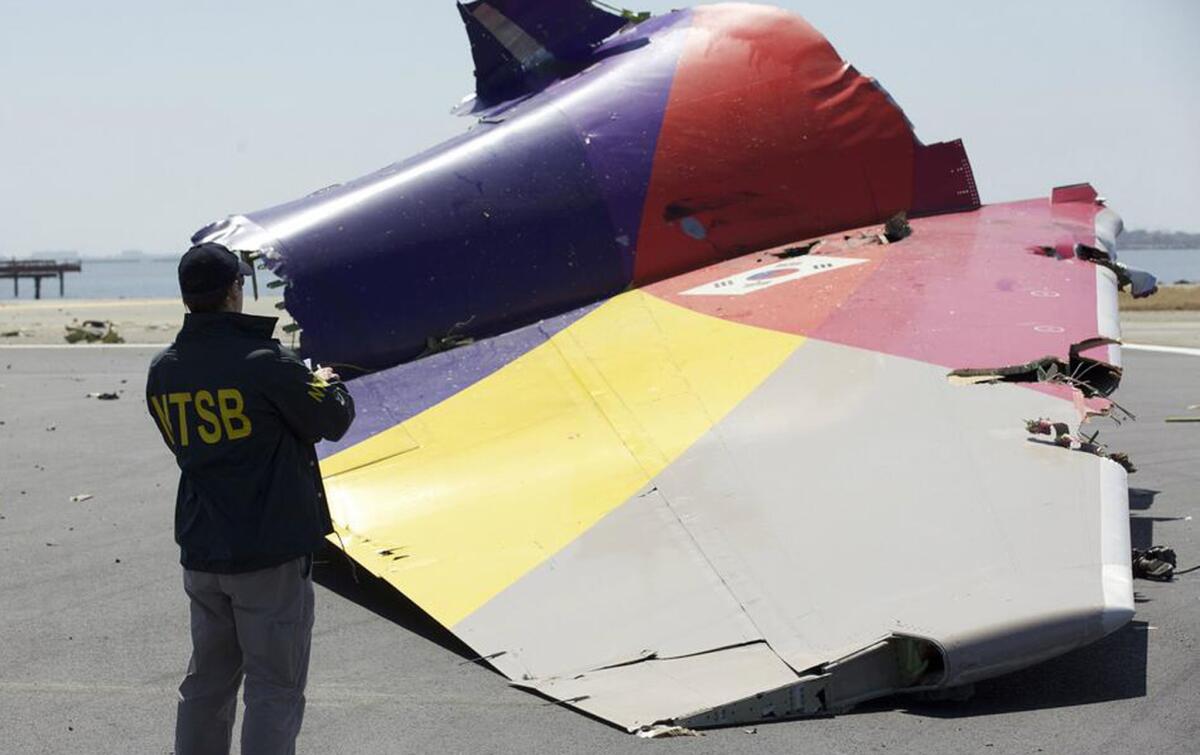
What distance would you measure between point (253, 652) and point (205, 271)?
3.68ft

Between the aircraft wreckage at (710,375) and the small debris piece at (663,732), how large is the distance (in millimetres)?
30

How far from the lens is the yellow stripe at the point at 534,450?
5.65 metres

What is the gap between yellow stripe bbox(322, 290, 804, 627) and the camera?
5.65 meters

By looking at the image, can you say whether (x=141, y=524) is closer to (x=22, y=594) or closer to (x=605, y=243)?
(x=22, y=594)

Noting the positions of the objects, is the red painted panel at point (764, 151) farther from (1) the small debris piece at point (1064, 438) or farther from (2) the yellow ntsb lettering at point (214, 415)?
(2) the yellow ntsb lettering at point (214, 415)

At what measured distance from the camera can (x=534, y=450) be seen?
6.38 metres

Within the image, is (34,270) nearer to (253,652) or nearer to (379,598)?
(379,598)

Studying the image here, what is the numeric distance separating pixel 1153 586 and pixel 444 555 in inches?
132

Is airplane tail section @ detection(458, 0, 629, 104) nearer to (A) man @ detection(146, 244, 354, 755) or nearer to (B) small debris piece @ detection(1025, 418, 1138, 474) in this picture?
(B) small debris piece @ detection(1025, 418, 1138, 474)

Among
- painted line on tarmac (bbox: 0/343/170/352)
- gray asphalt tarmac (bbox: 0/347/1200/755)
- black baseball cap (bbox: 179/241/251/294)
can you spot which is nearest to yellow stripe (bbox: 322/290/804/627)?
gray asphalt tarmac (bbox: 0/347/1200/755)

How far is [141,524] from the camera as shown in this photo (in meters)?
8.35

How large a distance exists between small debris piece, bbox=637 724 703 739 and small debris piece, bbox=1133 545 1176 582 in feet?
10.1

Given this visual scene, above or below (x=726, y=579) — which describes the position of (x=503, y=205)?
above

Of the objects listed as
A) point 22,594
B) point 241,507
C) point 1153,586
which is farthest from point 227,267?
point 1153,586
